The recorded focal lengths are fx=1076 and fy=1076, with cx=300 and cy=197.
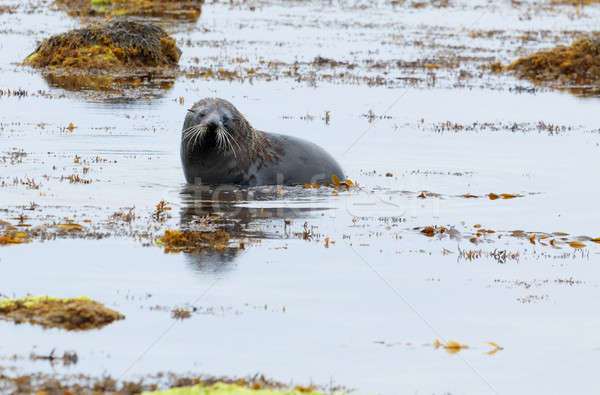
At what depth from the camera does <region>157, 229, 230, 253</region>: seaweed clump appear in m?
10.7

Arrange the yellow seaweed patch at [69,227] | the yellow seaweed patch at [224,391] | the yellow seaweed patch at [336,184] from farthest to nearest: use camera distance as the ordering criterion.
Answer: the yellow seaweed patch at [336,184] → the yellow seaweed patch at [69,227] → the yellow seaweed patch at [224,391]

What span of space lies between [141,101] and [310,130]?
4769 millimetres

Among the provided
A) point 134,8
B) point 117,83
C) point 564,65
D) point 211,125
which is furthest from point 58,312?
point 134,8

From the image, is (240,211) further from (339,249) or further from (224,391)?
(224,391)

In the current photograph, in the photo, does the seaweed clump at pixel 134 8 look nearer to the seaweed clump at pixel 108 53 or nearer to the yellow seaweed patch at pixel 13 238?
the seaweed clump at pixel 108 53

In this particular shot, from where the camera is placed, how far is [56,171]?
15.0 m

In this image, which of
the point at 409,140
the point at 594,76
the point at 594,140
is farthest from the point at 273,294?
the point at 594,76

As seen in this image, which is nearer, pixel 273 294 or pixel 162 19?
pixel 273 294

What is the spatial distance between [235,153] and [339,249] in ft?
12.2

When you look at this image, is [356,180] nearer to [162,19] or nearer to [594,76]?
[594,76]

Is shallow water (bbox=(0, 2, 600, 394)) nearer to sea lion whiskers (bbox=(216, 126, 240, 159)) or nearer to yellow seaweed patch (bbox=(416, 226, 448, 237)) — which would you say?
yellow seaweed patch (bbox=(416, 226, 448, 237))

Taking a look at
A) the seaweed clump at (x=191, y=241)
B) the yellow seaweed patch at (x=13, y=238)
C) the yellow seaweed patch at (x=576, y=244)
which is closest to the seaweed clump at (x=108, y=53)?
the seaweed clump at (x=191, y=241)

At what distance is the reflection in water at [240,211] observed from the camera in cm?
1046

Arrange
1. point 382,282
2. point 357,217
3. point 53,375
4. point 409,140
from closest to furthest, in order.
Result: point 53,375, point 382,282, point 357,217, point 409,140
